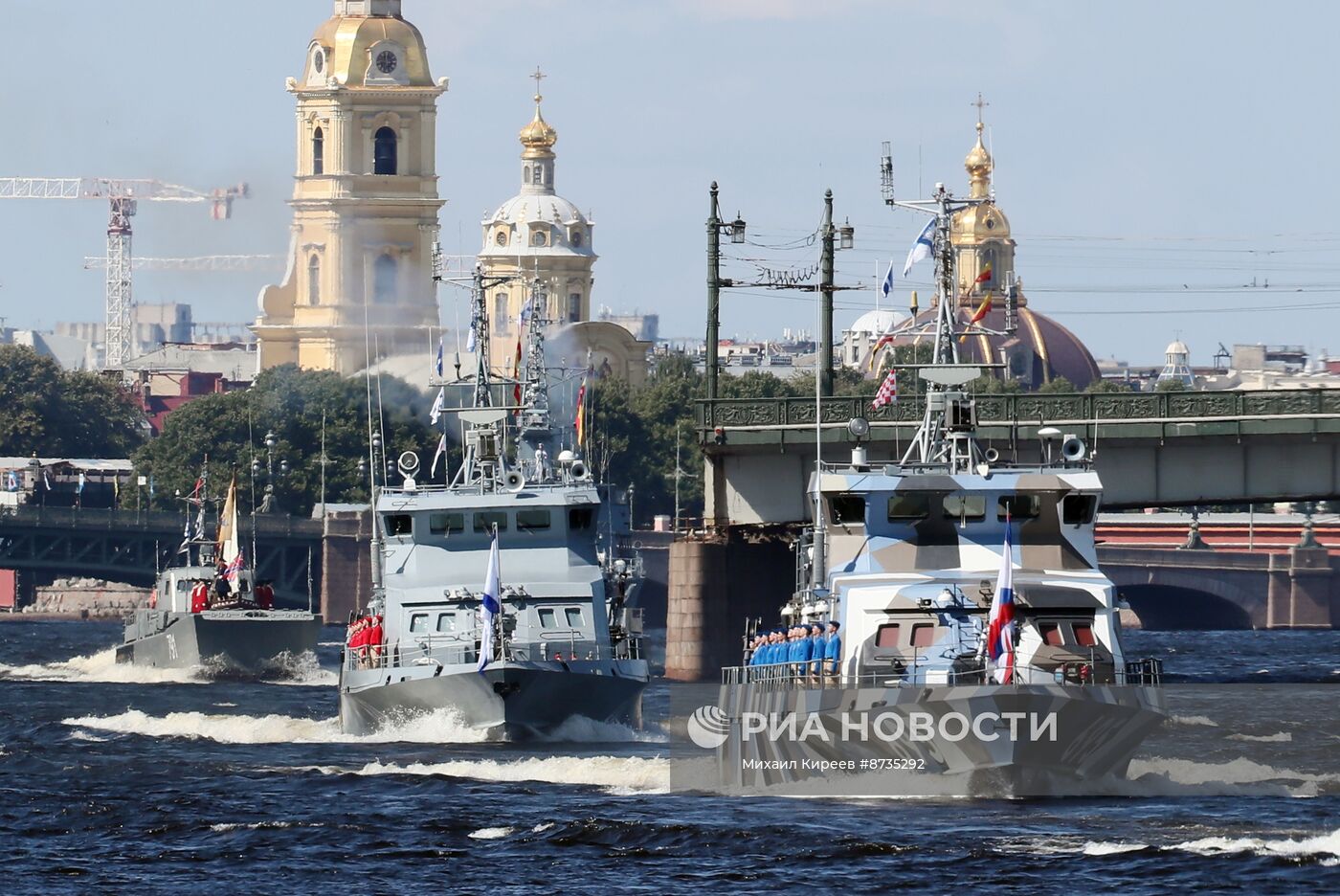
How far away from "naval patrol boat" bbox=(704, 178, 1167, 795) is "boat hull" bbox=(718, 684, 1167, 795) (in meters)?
0.03

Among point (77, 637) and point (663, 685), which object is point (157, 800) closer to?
point (663, 685)

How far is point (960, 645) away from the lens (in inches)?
2095

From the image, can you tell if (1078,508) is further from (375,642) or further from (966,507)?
(375,642)

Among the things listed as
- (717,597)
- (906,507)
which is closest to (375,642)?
(906,507)

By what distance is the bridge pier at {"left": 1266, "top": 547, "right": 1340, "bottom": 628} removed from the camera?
177 m

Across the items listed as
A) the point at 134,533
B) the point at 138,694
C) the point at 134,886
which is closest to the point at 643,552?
the point at 134,533

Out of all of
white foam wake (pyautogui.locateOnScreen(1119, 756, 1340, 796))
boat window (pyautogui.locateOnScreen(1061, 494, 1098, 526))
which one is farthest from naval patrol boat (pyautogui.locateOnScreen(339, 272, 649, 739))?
boat window (pyautogui.locateOnScreen(1061, 494, 1098, 526))

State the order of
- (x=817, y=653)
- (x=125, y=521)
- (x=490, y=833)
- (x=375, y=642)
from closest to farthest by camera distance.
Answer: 1. (x=490, y=833)
2. (x=817, y=653)
3. (x=375, y=642)
4. (x=125, y=521)

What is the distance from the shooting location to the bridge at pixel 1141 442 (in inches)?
3752

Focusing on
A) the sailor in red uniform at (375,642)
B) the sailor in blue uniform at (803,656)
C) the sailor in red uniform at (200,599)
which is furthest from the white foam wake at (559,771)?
the sailor in red uniform at (200,599)

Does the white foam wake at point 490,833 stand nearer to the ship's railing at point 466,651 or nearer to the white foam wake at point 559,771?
the white foam wake at point 559,771

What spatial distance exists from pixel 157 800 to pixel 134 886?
11204 mm

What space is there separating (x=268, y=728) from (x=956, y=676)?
29574 mm

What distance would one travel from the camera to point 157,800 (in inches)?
2367
